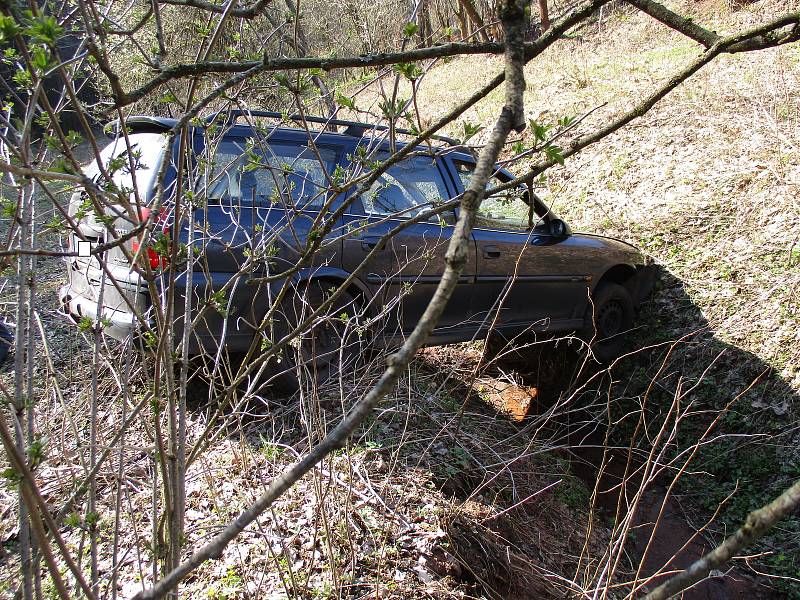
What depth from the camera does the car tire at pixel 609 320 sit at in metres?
6.86

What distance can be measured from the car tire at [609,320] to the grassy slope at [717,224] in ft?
0.78

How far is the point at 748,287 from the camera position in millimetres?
7082

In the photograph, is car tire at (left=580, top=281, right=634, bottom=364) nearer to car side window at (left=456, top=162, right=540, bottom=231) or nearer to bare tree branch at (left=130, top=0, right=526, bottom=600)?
car side window at (left=456, top=162, right=540, bottom=231)

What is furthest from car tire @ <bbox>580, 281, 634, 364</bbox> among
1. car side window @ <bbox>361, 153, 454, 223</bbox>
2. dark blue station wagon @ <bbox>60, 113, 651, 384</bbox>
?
car side window @ <bbox>361, 153, 454, 223</bbox>

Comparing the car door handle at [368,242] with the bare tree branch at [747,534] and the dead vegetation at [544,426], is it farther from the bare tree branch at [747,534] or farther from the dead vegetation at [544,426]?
the bare tree branch at [747,534]

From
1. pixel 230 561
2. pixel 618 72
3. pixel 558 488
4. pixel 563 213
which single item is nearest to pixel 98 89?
pixel 230 561

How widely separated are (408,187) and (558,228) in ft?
5.49

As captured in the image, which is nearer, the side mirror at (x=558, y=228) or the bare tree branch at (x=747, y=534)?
the bare tree branch at (x=747, y=534)

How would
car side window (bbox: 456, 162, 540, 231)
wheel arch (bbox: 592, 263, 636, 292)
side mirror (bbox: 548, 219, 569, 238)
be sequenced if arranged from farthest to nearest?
1. wheel arch (bbox: 592, 263, 636, 292)
2. side mirror (bbox: 548, 219, 569, 238)
3. car side window (bbox: 456, 162, 540, 231)

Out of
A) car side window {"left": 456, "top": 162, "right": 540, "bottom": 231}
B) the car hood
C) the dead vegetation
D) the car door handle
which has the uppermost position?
car side window {"left": 456, "top": 162, "right": 540, "bottom": 231}

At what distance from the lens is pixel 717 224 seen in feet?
26.2

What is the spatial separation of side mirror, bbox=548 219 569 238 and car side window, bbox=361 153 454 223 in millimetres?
1129

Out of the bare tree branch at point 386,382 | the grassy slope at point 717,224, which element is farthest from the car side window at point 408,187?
the bare tree branch at point 386,382

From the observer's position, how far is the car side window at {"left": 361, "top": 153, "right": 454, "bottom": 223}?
17.0 feet
